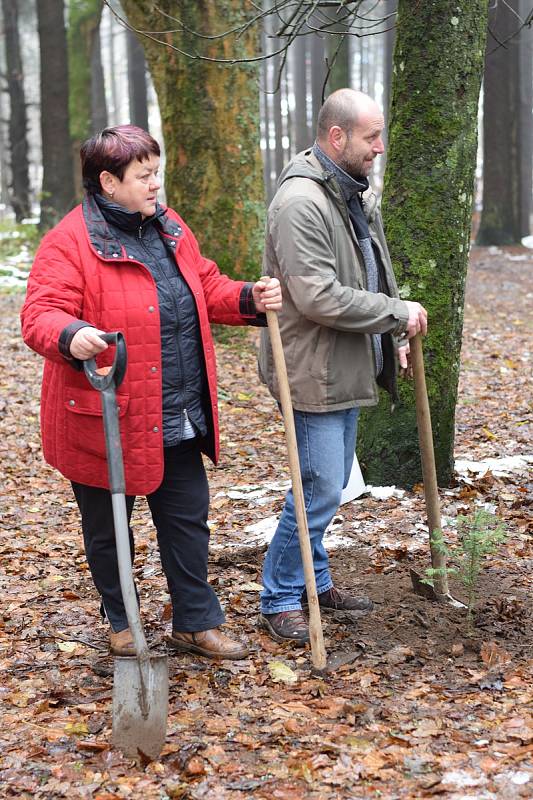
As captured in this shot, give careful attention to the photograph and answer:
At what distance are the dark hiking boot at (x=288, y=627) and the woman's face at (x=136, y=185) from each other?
196 cm

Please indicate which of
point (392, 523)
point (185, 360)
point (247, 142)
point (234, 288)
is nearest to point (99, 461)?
point (185, 360)

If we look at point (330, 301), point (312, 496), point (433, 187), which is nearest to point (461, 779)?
point (312, 496)

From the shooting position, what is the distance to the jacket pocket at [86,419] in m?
3.63

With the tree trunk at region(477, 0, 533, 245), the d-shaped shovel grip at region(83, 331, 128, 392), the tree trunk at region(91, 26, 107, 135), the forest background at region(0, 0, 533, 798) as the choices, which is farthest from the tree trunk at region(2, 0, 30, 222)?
the d-shaped shovel grip at region(83, 331, 128, 392)

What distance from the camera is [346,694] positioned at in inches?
148

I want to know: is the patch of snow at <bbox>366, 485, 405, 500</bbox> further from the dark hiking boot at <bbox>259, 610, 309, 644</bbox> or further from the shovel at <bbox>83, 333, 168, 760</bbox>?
the shovel at <bbox>83, 333, 168, 760</bbox>

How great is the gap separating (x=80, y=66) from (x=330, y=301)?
1952cm

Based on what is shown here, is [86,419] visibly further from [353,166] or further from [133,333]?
[353,166]

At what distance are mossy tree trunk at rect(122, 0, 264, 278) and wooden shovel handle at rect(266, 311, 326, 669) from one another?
6.62 m

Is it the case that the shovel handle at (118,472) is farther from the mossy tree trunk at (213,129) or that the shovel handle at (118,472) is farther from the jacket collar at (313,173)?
the mossy tree trunk at (213,129)

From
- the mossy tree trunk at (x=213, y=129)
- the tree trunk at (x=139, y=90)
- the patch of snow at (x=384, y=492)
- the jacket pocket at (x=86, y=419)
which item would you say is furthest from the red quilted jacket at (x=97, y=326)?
the tree trunk at (x=139, y=90)

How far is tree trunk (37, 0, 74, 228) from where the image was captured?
17453mm

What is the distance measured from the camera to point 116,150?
361cm

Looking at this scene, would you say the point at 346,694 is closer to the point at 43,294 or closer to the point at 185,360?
the point at 185,360
